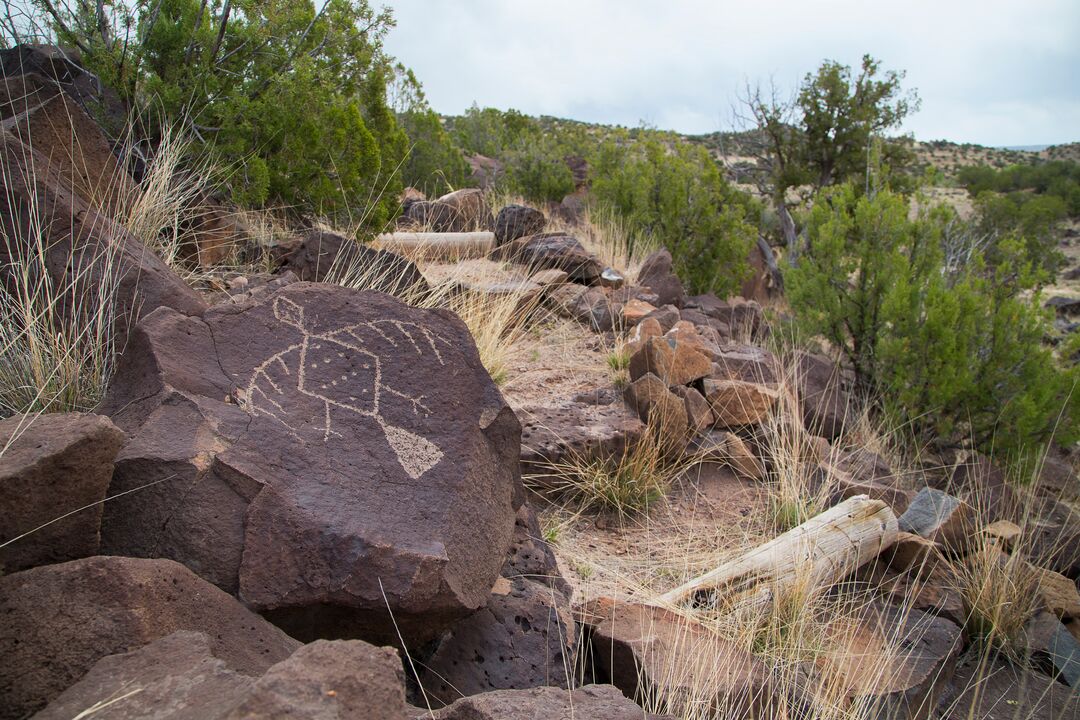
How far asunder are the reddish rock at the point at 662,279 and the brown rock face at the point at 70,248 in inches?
203

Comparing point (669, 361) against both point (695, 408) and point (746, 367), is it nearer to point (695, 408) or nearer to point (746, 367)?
point (695, 408)

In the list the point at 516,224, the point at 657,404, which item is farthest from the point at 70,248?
the point at 516,224

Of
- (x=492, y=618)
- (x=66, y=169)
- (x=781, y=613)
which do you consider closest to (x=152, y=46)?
(x=66, y=169)

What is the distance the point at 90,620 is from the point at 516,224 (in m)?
7.49

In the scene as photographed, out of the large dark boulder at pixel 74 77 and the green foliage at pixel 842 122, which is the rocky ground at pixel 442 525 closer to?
the large dark boulder at pixel 74 77

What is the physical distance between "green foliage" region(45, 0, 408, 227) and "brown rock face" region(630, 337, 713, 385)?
2.60m

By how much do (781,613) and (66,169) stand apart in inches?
153

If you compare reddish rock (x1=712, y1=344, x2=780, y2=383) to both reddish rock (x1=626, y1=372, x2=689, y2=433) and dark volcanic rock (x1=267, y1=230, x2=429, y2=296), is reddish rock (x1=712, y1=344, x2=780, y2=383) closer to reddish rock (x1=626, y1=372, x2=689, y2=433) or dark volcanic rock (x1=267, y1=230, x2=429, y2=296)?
reddish rock (x1=626, y1=372, x2=689, y2=433)

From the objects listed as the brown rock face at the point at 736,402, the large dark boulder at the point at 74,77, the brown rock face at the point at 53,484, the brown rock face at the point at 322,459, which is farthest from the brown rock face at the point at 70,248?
the brown rock face at the point at 736,402

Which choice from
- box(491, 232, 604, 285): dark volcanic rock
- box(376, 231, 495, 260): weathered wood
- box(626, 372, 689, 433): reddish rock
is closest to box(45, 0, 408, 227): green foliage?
box(376, 231, 495, 260): weathered wood

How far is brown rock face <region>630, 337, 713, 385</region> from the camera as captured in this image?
505cm

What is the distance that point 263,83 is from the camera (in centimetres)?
573

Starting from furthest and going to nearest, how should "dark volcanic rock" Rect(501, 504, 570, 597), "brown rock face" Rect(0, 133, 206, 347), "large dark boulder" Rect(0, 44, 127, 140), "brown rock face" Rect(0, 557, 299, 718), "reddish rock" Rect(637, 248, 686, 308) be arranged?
"reddish rock" Rect(637, 248, 686, 308) < "large dark boulder" Rect(0, 44, 127, 140) < "brown rock face" Rect(0, 133, 206, 347) < "dark volcanic rock" Rect(501, 504, 570, 597) < "brown rock face" Rect(0, 557, 299, 718)

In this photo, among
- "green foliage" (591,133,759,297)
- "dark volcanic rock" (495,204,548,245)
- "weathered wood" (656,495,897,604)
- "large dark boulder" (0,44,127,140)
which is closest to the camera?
"weathered wood" (656,495,897,604)
